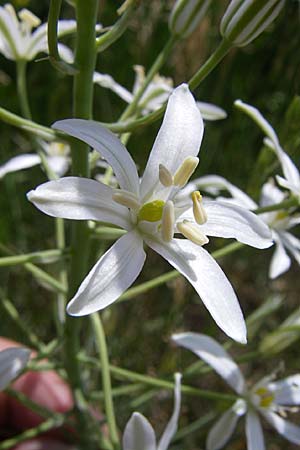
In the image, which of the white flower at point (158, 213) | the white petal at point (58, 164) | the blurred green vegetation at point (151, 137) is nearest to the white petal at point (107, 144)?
the white flower at point (158, 213)

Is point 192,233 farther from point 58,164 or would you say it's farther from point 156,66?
point 58,164

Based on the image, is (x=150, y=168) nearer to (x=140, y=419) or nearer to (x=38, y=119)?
(x=140, y=419)

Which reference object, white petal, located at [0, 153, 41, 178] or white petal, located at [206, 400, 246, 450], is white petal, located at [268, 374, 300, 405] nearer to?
white petal, located at [206, 400, 246, 450]

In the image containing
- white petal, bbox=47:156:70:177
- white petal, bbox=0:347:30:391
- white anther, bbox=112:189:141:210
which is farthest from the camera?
white petal, bbox=47:156:70:177

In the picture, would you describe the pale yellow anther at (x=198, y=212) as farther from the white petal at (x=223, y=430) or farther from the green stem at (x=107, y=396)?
the white petal at (x=223, y=430)

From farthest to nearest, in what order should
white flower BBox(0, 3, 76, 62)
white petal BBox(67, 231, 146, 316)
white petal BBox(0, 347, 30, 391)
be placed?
white flower BBox(0, 3, 76, 62) < white petal BBox(0, 347, 30, 391) < white petal BBox(67, 231, 146, 316)

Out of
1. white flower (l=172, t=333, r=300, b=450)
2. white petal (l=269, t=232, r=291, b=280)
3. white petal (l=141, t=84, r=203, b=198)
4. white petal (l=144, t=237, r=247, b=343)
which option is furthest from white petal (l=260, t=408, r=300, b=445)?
white petal (l=141, t=84, r=203, b=198)
